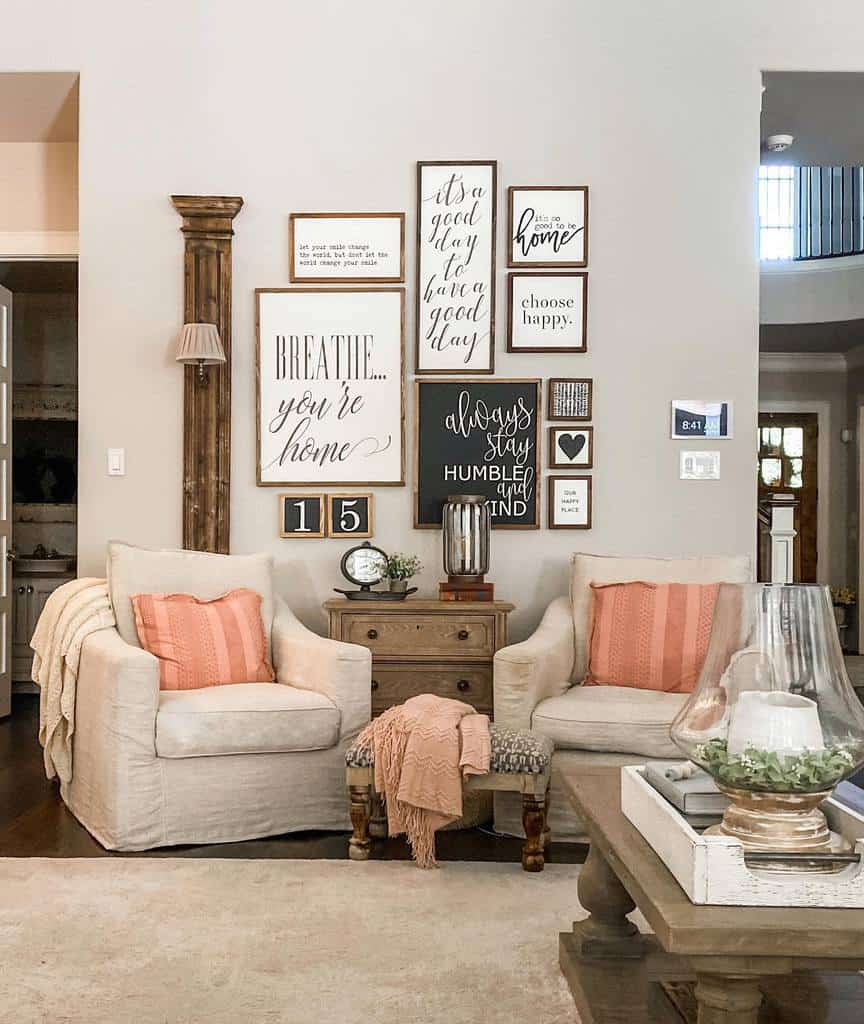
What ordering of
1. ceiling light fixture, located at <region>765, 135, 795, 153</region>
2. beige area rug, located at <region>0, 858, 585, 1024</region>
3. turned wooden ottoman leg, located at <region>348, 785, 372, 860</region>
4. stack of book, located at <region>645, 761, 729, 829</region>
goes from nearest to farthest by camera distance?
1. stack of book, located at <region>645, 761, 729, 829</region>
2. beige area rug, located at <region>0, 858, 585, 1024</region>
3. turned wooden ottoman leg, located at <region>348, 785, 372, 860</region>
4. ceiling light fixture, located at <region>765, 135, 795, 153</region>

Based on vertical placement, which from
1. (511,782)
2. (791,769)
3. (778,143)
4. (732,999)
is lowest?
(511,782)

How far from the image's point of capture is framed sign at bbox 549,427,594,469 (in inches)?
178

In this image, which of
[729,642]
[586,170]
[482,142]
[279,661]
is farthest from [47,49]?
[729,642]

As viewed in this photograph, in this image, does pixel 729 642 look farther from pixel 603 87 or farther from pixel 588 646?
pixel 603 87

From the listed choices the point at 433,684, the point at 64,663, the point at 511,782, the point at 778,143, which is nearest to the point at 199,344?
the point at 64,663

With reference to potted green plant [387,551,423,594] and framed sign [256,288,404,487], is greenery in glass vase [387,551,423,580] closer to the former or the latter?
potted green plant [387,551,423,594]

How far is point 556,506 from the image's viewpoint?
14.9 feet

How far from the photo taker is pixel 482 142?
4574 mm

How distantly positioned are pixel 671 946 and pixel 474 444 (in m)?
3.18

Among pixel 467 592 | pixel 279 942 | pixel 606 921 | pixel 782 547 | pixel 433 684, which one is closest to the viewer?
pixel 606 921

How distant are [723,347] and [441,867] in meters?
2.42

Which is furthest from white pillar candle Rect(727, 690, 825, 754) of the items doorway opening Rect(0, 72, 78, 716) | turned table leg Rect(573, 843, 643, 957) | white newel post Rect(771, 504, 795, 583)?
white newel post Rect(771, 504, 795, 583)

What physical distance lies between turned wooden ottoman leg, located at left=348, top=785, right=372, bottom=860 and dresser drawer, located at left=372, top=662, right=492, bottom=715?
2.43ft

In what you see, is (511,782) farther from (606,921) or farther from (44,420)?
(44,420)
